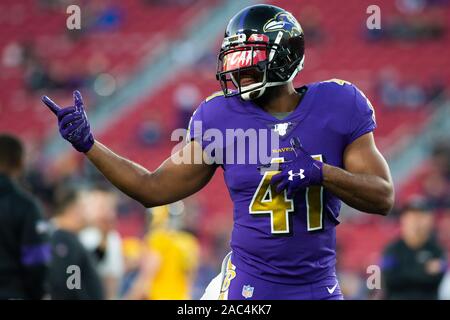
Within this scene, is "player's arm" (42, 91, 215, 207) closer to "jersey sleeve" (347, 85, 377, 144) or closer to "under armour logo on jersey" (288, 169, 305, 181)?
"under armour logo on jersey" (288, 169, 305, 181)

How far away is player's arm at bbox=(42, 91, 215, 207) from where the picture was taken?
3719 millimetres

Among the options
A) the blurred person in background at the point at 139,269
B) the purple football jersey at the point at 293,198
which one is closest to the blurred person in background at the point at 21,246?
the purple football jersey at the point at 293,198

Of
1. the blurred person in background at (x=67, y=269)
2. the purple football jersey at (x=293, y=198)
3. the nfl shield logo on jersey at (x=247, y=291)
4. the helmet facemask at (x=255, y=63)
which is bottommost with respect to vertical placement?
the blurred person in background at (x=67, y=269)

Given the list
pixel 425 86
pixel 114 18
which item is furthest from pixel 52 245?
pixel 114 18

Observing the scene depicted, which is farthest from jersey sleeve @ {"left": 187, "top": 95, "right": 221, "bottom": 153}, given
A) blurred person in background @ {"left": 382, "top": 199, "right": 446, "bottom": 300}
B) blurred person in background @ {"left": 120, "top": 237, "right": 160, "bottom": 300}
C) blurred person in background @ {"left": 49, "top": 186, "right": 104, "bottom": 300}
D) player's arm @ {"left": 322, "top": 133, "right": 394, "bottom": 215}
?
blurred person in background @ {"left": 120, "top": 237, "right": 160, "bottom": 300}

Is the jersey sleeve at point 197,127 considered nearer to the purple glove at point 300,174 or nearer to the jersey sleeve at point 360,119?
the purple glove at point 300,174

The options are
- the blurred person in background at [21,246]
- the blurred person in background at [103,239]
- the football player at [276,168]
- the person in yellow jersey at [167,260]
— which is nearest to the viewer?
the football player at [276,168]

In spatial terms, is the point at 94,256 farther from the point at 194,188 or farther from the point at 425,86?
the point at 425,86

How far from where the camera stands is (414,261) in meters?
6.96

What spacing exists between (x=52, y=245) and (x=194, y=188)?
8.50 ft

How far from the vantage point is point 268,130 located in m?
3.63

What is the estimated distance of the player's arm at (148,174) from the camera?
3719 millimetres

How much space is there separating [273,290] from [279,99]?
799mm
